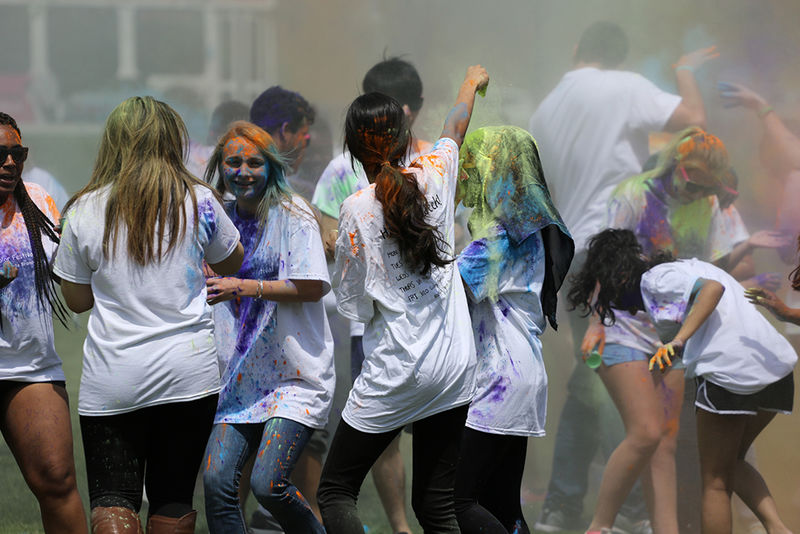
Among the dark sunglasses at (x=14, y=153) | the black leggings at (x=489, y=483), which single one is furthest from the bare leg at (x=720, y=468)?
the dark sunglasses at (x=14, y=153)

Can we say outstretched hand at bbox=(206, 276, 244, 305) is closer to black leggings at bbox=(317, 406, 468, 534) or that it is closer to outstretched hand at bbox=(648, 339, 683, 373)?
black leggings at bbox=(317, 406, 468, 534)

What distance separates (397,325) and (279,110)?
2.12 meters

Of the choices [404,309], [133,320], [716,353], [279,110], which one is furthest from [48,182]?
[716,353]

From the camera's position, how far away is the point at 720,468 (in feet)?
13.7

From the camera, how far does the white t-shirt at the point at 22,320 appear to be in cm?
336

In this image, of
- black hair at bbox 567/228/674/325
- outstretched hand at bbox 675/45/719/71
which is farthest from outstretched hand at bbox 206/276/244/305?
outstretched hand at bbox 675/45/719/71

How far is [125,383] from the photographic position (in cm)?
291

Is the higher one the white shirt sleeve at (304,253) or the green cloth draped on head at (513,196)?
the green cloth draped on head at (513,196)

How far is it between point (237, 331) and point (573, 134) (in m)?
2.03

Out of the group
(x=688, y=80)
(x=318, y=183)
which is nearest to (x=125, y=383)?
(x=318, y=183)

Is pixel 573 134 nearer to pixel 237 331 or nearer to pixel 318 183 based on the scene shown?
pixel 318 183

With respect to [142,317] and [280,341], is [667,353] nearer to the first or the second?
[280,341]

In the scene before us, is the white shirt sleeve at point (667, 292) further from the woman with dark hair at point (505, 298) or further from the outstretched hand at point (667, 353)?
the woman with dark hair at point (505, 298)

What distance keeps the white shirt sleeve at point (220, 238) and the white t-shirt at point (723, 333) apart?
2.13m
